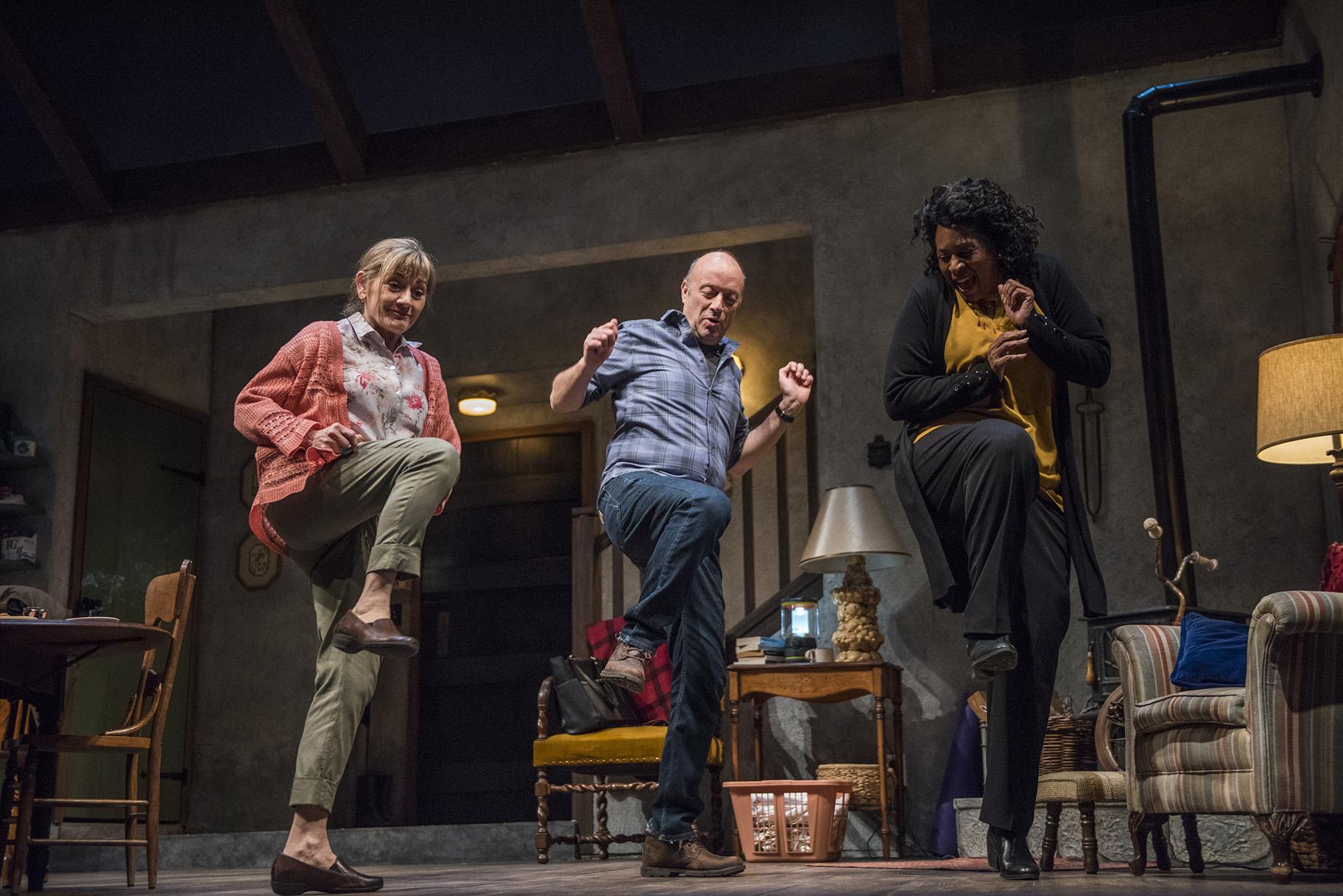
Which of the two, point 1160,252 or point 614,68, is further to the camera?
A: point 614,68

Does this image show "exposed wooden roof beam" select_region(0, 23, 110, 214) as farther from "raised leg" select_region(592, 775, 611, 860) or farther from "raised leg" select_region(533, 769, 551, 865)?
"raised leg" select_region(592, 775, 611, 860)

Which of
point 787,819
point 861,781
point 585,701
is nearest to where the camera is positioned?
point 787,819

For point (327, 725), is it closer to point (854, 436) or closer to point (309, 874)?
point (309, 874)

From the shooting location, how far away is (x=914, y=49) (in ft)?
19.0

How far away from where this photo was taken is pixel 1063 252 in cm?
567

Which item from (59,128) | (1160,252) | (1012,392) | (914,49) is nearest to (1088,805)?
(1012,392)

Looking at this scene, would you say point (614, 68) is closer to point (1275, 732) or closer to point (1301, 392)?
point (1301, 392)

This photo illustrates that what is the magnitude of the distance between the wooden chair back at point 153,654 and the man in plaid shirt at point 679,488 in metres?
1.80

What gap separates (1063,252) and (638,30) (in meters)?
2.26

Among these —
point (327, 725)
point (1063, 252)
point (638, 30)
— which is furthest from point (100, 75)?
point (327, 725)

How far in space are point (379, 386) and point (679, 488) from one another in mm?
681

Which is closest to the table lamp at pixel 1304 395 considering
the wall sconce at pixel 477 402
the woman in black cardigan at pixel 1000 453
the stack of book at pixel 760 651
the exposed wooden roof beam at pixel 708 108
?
the woman in black cardigan at pixel 1000 453

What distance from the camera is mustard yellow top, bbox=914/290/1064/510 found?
2.55m

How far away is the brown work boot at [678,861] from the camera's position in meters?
2.79
